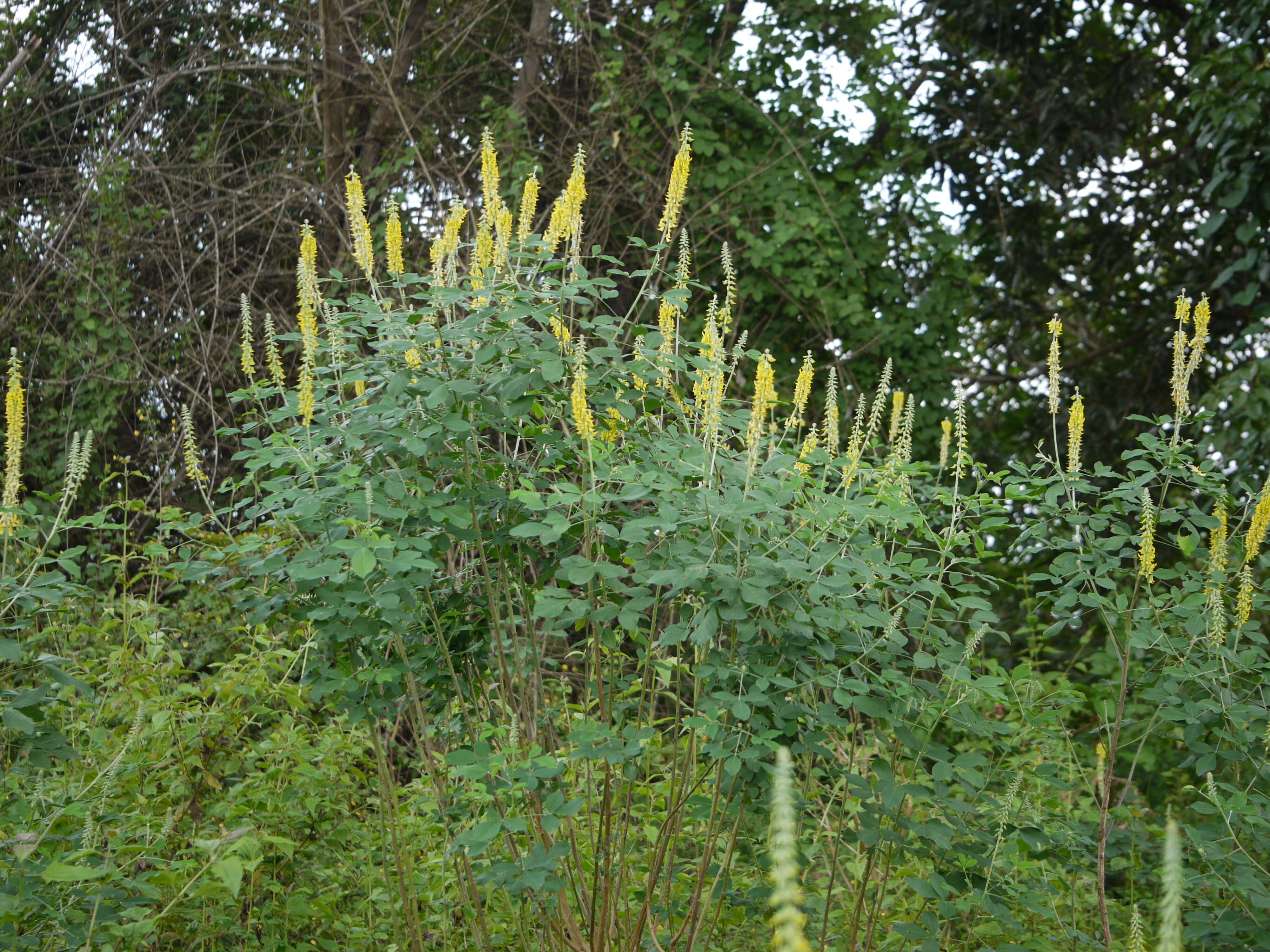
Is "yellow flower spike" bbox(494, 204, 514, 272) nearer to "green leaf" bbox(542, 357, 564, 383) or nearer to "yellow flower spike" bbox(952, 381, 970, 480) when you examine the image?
"green leaf" bbox(542, 357, 564, 383)

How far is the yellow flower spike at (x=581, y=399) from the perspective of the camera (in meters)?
2.25

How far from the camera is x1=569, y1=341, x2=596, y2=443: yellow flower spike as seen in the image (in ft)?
7.38

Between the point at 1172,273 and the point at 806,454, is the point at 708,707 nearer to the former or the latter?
the point at 806,454

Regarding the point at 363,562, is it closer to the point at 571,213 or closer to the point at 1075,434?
the point at 571,213

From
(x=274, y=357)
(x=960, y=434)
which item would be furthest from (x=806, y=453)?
(x=274, y=357)

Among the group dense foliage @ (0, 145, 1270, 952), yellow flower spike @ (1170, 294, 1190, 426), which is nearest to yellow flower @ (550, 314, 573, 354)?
dense foliage @ (0, 145, 1270, 952)

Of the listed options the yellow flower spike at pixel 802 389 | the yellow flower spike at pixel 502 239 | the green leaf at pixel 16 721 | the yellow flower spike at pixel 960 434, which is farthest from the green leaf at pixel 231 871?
the yellow flower spike at pixel 960 434

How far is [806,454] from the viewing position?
268 centimetres

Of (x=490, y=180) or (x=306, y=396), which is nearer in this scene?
(x=306, y=396)

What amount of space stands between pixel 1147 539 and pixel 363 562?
1.88 metres

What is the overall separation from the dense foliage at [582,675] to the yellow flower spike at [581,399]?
12mm

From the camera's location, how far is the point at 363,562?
2.04 meters

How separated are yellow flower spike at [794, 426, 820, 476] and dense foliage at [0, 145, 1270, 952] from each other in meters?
0.03

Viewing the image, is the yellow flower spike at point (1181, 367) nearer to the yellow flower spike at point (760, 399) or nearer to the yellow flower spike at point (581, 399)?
the yellow flower spike at point (760, 399)
